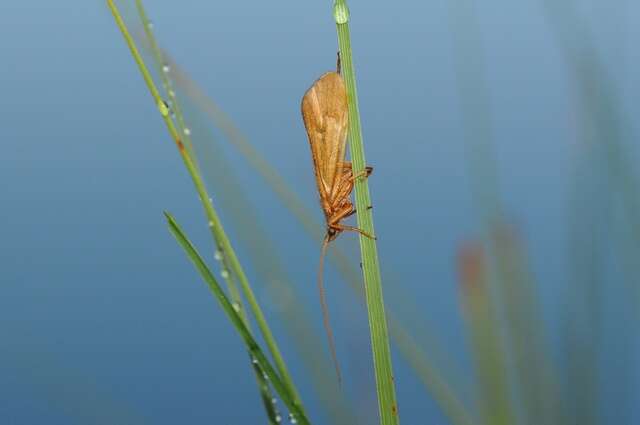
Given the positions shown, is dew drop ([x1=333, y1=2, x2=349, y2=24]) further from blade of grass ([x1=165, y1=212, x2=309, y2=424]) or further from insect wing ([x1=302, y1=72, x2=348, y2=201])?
blade of grass ([x1=165, y1=212, x2=309, y2=424])

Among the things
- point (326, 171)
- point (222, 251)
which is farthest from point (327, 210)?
point (222, 251)

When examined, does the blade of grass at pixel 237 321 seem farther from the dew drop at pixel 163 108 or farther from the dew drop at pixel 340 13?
the dew drop at pixel 340 13

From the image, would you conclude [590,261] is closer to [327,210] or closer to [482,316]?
[482,316]

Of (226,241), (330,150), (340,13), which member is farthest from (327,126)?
(226,241)

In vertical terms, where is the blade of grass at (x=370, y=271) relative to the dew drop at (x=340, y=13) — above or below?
below

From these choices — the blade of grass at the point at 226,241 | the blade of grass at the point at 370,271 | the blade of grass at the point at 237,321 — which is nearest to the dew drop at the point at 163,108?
the blade of grass at the point at 226,241

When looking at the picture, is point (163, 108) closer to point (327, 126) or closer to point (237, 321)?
point (237, 321)
